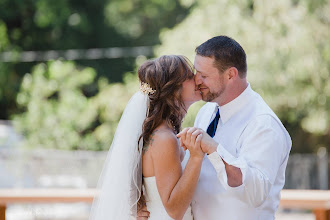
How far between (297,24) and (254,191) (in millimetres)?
7319

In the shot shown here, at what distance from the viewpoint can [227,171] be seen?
104 inches

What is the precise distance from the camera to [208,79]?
9.99 ft

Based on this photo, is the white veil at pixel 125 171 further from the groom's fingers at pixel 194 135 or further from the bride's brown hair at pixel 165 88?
the groom's fingers at pixel 194 135

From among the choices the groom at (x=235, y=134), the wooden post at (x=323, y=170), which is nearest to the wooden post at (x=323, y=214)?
the groom at (x=235, y=134)

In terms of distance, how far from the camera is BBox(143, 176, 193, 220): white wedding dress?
9.99ft

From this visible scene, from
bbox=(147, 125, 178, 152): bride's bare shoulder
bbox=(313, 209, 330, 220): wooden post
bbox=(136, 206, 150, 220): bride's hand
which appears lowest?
bbox=(136, 206, 150, 220): bride's hand

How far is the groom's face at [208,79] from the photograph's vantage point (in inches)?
119

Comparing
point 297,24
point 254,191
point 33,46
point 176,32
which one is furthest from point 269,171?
point 33,46

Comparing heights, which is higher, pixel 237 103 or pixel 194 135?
pixel 237 103

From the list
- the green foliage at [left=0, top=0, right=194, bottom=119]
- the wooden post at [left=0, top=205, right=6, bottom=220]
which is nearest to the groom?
the wooden post at [left=0, top=205, right=6, bottom=220]

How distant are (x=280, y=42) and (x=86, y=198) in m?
6.18

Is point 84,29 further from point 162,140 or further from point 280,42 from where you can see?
point 162,140

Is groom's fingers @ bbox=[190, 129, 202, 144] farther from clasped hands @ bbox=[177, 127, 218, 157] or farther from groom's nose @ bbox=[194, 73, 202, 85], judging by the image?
groom's nose @ bbox=[194, 73, 202, 85]

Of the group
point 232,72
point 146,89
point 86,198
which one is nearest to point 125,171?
point 146,89
